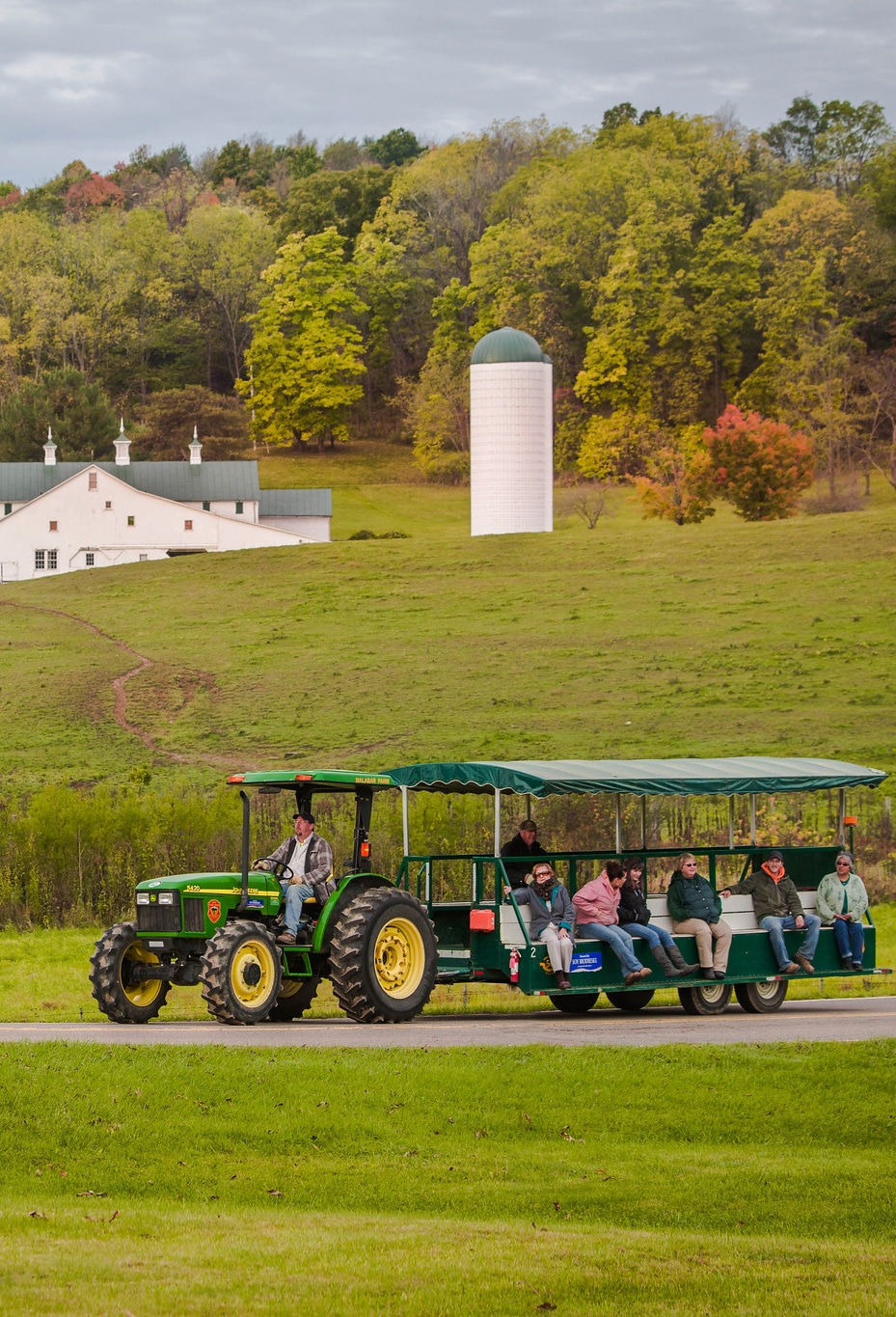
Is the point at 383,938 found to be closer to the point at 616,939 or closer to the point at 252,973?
the point at 252,973

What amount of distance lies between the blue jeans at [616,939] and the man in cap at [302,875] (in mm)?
2864

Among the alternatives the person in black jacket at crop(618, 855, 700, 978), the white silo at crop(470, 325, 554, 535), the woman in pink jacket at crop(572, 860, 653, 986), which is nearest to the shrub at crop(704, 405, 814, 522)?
the white silo at crop(470, 325, 554, 535)

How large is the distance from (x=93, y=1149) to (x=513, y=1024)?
772 centimetres

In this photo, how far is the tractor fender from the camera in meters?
17.9

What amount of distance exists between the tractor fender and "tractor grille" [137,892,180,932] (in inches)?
56.8

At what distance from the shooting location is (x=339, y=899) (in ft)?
59.7

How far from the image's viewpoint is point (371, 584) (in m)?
69.9

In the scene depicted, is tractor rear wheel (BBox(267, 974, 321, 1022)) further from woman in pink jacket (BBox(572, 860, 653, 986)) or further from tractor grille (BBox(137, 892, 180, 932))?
woman in pink jacket (BBox(572, 860, 653, 986))

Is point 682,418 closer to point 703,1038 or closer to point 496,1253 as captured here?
point 703,1038

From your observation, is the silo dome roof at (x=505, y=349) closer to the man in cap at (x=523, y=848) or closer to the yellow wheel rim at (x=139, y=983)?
the man in cap at (x=523, y=848)

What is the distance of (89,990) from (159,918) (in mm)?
5183

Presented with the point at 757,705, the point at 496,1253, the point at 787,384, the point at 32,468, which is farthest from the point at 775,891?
the point at 787,384

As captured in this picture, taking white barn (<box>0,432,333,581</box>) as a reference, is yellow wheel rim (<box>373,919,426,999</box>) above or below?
below

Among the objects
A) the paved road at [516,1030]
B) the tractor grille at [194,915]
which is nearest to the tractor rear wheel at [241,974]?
the paved road at [516,1030]
